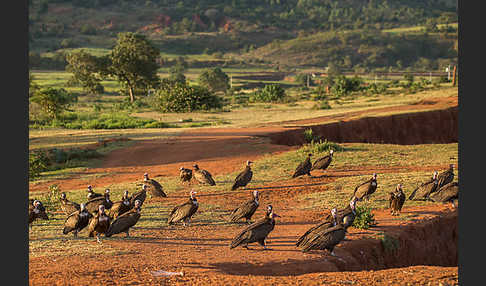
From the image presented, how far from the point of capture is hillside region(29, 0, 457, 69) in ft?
403

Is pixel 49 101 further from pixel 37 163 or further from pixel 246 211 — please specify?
pixel 246 211

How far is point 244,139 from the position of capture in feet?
78.9

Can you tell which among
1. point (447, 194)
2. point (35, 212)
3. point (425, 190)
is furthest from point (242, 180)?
point (35, 212)

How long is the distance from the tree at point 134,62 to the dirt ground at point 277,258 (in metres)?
41.4

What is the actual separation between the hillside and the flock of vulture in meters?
91.0

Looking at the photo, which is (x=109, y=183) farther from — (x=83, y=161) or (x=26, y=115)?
(x=26, y=115)

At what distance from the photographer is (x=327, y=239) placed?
9250mm

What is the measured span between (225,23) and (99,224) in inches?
5780

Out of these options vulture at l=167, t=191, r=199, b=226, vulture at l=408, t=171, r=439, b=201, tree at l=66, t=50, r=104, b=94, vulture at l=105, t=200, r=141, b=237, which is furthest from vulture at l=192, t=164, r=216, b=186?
tree at l=66, t=50, r=104, b=94

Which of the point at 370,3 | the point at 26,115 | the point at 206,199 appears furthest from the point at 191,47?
the point at 26,115

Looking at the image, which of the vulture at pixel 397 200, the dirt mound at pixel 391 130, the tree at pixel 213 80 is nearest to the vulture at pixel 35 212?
the vulture at pixel 397 200

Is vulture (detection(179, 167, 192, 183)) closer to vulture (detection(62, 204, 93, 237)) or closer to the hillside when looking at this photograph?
vulture (detection(62, 204, 93, 237))

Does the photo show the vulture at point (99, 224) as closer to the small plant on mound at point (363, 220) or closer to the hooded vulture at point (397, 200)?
the small plant on mound at point (363, 220)

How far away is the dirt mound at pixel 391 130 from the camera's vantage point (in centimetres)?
2659
